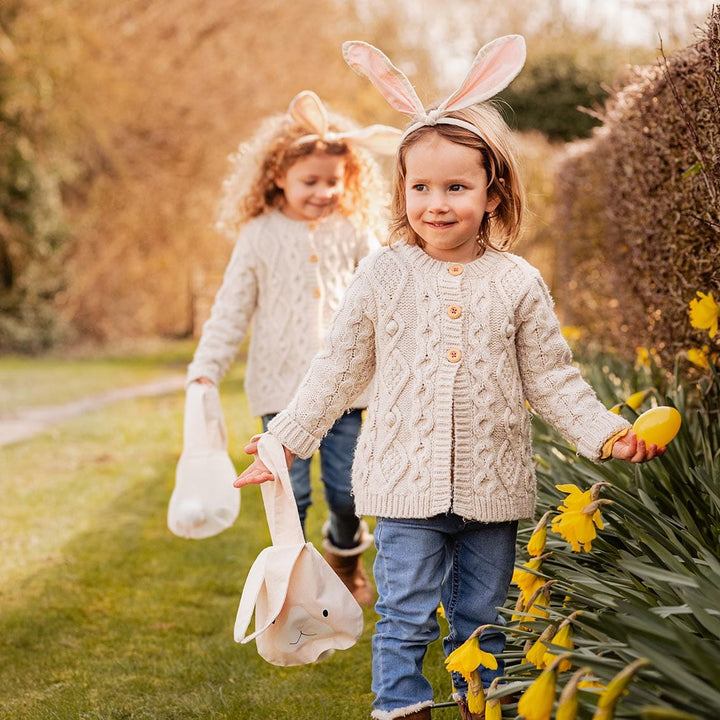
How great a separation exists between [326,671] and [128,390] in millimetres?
10301

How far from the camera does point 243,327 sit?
3996 millimetres

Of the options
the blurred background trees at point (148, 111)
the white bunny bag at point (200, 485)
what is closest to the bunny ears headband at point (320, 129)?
the white bunny bag at point (200, 485)

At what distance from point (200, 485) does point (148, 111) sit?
15978mm

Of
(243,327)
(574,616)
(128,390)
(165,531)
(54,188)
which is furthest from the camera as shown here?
(54,188)

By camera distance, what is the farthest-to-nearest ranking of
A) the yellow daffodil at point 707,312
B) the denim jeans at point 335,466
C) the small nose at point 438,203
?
the denim jeans at point 335,466 → the yellow daffodil at point 707,312 → the small nose at point 438,203

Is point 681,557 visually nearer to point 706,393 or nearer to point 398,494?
point 398,494

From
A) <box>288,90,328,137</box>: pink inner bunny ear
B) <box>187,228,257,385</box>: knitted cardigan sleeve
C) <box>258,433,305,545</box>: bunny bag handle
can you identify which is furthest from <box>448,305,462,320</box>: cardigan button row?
<box>288,90,328,137</box>: pink inner bunny ear

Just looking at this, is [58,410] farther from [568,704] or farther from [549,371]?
[568,704]

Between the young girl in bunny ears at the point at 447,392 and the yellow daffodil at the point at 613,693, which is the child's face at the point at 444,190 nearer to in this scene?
the young girl in bunny ears at the point at 447,392

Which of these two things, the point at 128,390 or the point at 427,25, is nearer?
the point at 128,390

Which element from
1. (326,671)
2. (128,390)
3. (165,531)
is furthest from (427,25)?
(326,671)

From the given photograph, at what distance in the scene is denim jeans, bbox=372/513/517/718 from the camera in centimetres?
254

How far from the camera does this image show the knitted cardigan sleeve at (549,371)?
260 centimetres

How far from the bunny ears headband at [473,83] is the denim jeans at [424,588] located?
1.04 metres
